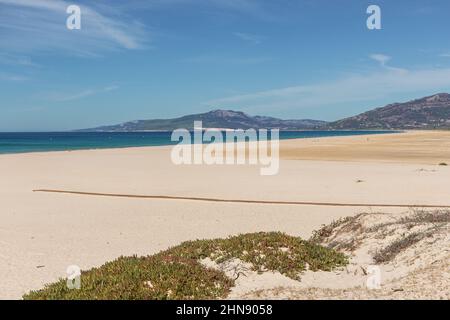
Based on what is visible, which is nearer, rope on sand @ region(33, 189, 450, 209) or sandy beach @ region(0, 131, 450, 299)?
sandy beach @ region(0, 131, 450, 299)

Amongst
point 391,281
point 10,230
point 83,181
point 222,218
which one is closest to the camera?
point 391,281

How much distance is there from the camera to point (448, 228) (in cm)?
1067

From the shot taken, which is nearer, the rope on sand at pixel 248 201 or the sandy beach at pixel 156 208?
the sandy beach at pixel 156 208

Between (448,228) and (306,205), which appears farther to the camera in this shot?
(306,205)

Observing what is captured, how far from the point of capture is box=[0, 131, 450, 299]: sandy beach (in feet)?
42.4

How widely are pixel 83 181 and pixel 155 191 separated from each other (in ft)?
23.8

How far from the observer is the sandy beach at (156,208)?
42.4ft

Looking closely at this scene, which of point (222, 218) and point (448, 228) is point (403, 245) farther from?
point (222, 218)

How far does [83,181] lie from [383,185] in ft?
60.5

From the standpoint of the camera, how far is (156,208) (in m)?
20.4

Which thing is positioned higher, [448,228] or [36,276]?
[448,228]

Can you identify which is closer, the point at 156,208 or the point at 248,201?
the point at 156,208

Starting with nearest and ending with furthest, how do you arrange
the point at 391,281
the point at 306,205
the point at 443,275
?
1. the point at 443,275
2. the point at 391,281
3. the point at 306,205
